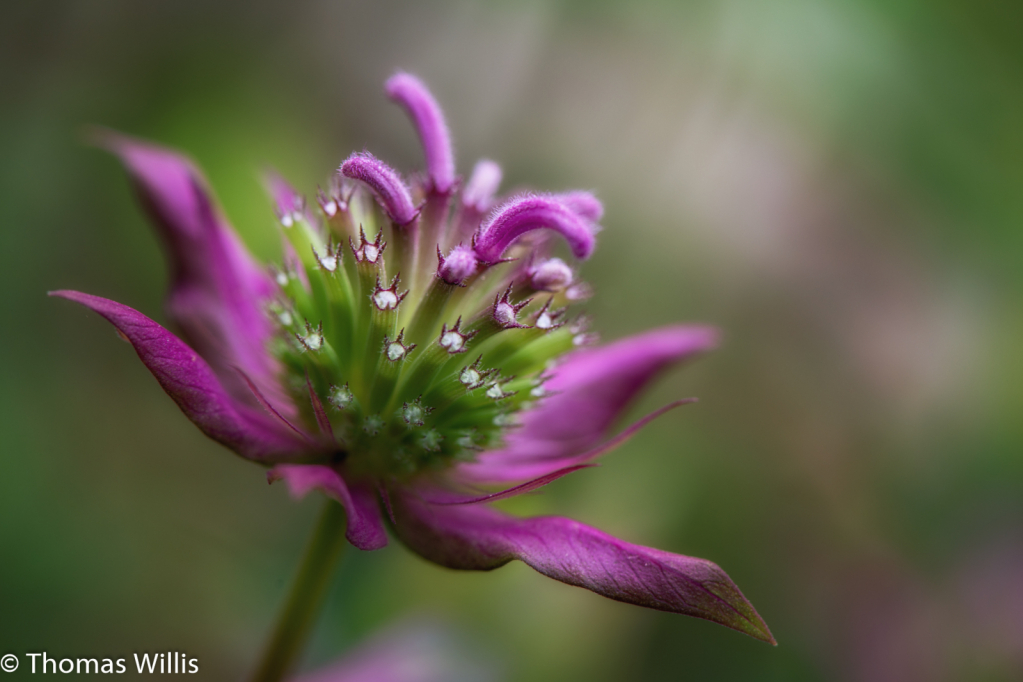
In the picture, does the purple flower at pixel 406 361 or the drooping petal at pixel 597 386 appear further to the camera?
the drooping petal at pixel 597 386

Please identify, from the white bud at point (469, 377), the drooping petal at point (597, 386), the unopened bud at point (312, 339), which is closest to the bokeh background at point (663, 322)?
the drooping petal at point (597, 386)

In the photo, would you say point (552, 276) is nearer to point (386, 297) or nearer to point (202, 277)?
point (386, 297)

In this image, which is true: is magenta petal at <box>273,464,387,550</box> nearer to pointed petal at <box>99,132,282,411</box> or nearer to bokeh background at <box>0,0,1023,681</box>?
pointed petal at <box>99,132,282,411</box>

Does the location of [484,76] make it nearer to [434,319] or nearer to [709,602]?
[434,319]

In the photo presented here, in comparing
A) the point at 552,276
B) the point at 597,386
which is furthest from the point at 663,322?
the point at 552,276

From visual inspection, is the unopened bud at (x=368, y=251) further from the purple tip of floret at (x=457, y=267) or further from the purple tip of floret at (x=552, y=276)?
the purple tip of floret at (x=552, y=276)

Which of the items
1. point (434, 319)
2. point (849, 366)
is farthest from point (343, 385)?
point (849, 366)
